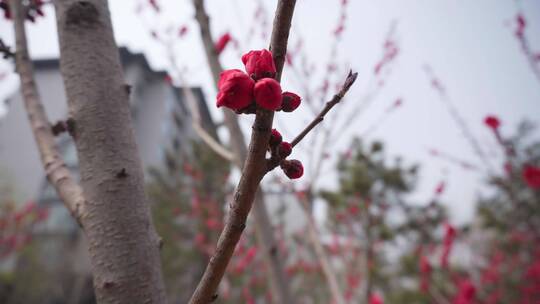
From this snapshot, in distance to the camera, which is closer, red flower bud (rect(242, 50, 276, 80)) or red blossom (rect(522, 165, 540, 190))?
red flower bud (rect(242, 50, 276, 80))

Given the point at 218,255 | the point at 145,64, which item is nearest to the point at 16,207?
the point at 145,64

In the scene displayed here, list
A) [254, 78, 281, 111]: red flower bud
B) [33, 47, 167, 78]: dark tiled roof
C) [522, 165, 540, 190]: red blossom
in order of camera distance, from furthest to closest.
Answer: [33, 47, 167, 78]: dark tiled roof, [522, 165, 540, 190]: red blossom, [254, 78, 281, 111]: red flower bud

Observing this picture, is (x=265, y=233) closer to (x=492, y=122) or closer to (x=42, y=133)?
(x=42, y=133)

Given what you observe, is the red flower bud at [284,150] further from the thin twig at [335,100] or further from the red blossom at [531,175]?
the red blossom at [531,175]

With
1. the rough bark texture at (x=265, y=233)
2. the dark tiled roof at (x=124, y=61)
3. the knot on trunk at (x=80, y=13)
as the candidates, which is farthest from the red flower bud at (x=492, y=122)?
the dark tiled roof at (x=124, y=61)

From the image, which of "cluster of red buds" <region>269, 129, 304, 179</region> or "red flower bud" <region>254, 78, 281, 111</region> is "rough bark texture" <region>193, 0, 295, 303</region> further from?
"red flower bud" <region>254, 78, 281, 111</region>

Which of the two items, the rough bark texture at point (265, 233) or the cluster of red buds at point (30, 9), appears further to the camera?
the rough bark texture at point (265, 233)

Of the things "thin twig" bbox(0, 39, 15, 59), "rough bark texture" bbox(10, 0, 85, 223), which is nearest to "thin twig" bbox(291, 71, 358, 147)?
"rough bark texture" bbox(10, 0, 85, 223)
